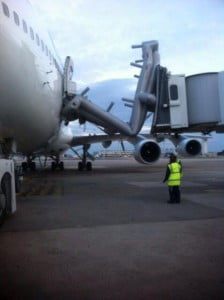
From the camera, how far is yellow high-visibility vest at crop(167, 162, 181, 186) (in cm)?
997

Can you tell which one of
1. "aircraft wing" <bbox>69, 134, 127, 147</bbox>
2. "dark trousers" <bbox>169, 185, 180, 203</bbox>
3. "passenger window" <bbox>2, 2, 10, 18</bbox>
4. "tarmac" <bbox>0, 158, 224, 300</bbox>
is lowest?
"tarmac" <bbox>0, 158, 224, 300</bbox>

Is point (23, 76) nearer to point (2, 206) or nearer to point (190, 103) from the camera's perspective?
point (2, 206)

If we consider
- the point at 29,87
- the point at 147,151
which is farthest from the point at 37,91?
the point at 147,151

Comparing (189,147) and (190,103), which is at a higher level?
(190,103)

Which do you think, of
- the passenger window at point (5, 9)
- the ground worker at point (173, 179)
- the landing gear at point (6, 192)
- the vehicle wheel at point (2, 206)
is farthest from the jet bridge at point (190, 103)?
the vehicle wheel at point (2, 206)

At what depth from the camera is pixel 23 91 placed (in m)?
9.79

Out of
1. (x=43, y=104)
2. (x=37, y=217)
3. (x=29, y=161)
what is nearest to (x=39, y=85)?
Answer: (x=43, y=104)

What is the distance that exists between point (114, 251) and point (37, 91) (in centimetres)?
656

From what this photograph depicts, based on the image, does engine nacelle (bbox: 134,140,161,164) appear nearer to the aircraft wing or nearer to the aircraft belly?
the aircraft wing

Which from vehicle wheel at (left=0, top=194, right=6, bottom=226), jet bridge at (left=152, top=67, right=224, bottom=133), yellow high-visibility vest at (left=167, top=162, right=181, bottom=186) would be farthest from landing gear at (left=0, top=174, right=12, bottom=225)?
jet bridge at (left=152, top=67, right=224, bottom=133)

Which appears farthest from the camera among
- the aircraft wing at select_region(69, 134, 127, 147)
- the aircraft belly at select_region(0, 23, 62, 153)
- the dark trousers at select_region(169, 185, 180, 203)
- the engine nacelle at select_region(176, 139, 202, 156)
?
the aircraft wing at select_region(69, 134, 127, 147)

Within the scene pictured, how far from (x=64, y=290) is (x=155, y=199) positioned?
270 inches

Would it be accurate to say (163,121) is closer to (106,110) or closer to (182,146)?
(106,110)

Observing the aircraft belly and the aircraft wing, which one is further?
the aircraft wing
